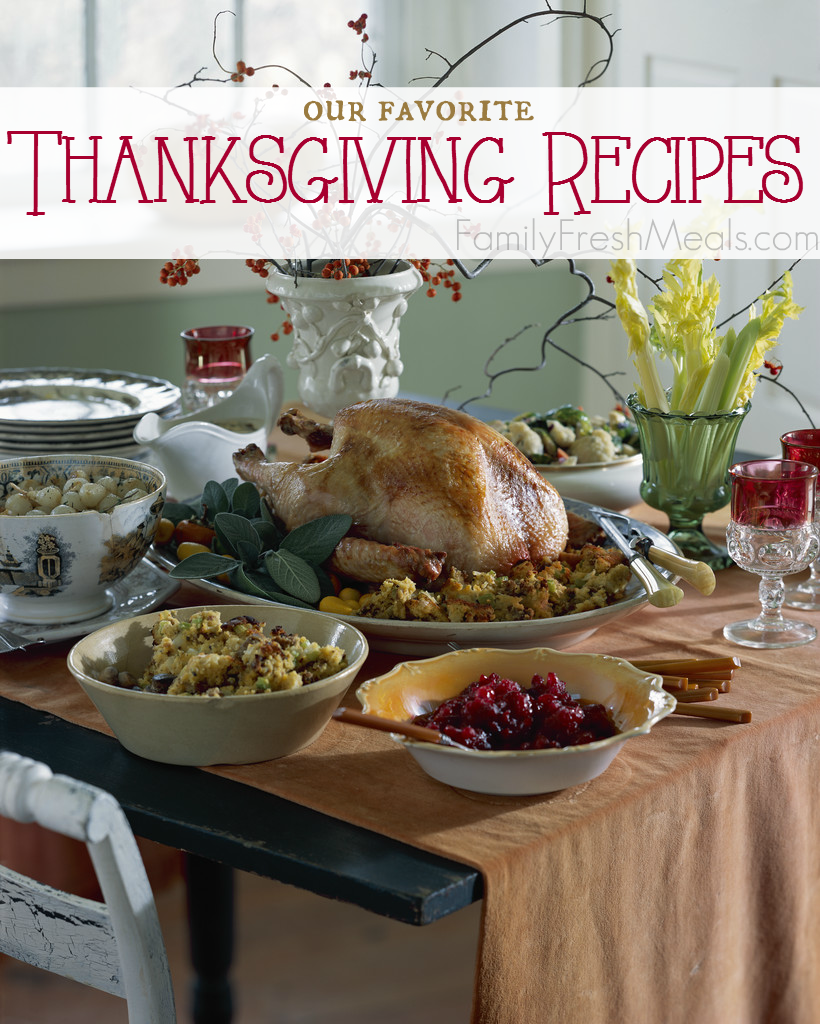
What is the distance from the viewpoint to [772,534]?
118 cm

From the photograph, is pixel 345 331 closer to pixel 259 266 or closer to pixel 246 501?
pixel 259 266

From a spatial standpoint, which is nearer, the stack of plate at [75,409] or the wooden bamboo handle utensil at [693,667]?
the wooden bamboo handle utensil at [693,667]

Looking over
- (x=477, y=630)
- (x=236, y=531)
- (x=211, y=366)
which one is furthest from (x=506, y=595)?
(x=211, y=366)

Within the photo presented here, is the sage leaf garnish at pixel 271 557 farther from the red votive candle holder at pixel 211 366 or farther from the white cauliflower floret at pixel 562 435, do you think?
the red votive candle holder at pixel 211 366

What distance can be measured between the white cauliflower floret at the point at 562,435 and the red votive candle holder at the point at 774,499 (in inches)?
17.8

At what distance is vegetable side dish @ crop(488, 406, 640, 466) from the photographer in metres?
1.59

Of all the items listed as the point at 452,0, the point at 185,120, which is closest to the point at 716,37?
the point at 452,0

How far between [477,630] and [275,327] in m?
2.45

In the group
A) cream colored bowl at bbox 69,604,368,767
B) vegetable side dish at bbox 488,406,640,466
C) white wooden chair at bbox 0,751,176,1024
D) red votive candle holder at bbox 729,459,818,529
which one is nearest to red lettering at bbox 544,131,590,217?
vegetable side dish at bbox 488,406,640,466

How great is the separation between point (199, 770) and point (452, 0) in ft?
10.7

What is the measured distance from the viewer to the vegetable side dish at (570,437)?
1589 mm

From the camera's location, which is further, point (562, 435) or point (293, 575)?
point (562, 435)

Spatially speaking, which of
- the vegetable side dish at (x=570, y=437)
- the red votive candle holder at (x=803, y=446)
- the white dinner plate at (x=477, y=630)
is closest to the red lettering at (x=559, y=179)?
the vegetable side dish at (x=570, y=437)
